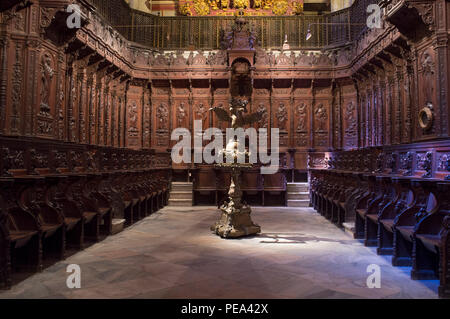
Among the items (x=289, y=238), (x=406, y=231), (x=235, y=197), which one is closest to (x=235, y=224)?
(x=235, y=197)

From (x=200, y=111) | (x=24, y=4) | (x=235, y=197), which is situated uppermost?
(x=24, y=4)

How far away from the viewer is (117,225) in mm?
6934

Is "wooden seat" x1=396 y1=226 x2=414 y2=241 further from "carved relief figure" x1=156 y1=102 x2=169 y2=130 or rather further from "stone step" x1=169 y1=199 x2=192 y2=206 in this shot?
"carved relief figure" x1=156 y1=102 x2=169 y2=130

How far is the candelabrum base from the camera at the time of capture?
6395 mm

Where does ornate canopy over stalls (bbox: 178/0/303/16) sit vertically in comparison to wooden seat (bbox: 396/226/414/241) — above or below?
above

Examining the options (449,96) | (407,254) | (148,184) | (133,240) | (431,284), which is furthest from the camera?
(148,184)

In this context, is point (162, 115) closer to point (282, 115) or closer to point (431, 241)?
point (282, 115)

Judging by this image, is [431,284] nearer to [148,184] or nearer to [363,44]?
[148,184]

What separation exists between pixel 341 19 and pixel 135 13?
8.45 metres

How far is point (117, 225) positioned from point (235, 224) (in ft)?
8.12

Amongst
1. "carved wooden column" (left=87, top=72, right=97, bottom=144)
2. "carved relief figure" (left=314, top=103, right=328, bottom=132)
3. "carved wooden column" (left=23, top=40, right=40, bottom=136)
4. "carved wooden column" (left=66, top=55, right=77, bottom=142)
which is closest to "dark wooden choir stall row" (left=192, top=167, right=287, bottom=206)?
"carved relief figure" (left=314, top=103, right=328, bottom=132)

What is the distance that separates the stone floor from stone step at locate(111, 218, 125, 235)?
0.15 meters

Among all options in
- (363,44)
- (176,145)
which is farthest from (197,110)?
(363,44)

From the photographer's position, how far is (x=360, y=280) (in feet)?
13.0
